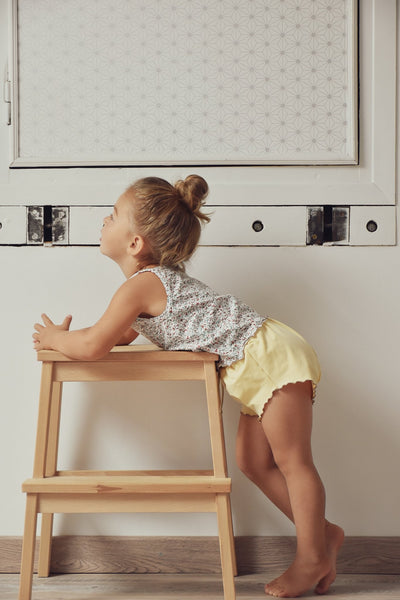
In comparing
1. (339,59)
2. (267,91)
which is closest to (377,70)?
(339,59)

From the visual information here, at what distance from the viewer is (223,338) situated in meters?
1.12

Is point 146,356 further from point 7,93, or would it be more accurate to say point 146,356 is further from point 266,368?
point 7,93

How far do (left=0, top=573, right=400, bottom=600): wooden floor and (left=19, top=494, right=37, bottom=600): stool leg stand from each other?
128 millimetres

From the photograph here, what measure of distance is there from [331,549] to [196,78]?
1049 mm

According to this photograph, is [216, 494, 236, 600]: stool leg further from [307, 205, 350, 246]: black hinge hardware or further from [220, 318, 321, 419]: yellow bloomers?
[307, 205, 350, 246]: black hinge hardware

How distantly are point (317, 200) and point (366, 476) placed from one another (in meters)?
0.62

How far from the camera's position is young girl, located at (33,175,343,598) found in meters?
1.11

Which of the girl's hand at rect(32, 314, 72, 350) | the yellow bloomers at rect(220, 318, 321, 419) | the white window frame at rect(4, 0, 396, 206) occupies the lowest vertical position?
the yellow bloomers at rect(220, 318, 321, 419)

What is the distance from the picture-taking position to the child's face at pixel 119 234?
1.19 m

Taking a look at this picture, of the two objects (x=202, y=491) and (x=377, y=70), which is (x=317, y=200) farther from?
(x=202, y=491)

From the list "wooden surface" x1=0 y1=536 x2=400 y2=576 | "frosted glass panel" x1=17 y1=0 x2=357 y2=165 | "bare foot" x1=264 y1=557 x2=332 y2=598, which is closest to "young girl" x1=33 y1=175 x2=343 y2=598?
"bare foot" x1=264 y1=557 x2=332 y2=598

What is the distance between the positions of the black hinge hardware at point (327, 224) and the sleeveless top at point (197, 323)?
0.31 m

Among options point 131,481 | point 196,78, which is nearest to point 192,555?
point 131,481

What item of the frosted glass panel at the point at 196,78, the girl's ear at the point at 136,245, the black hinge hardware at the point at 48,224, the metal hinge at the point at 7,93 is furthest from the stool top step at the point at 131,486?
the metal hinge at the point at 7,93
